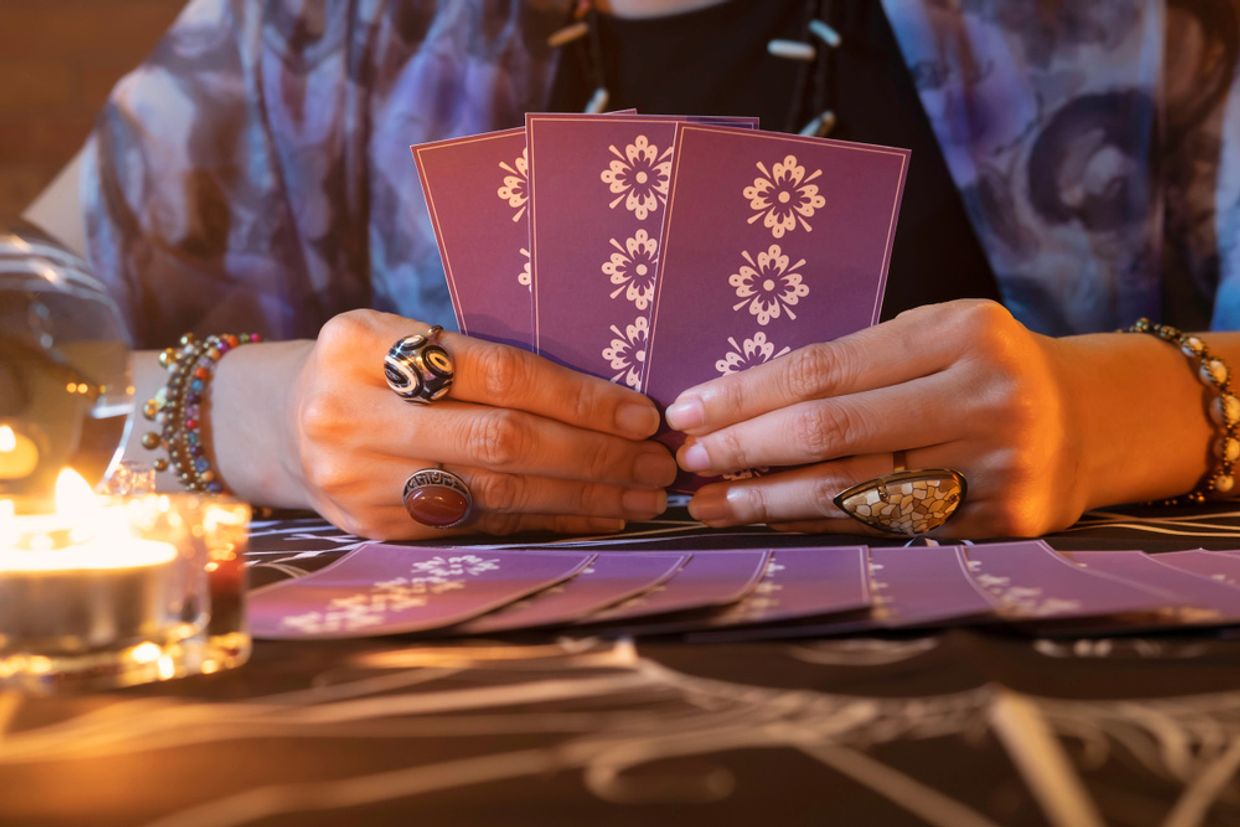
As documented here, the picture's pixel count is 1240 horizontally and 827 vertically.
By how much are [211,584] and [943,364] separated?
0.63 metres

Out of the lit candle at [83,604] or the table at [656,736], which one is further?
the lit candle at [83,604]

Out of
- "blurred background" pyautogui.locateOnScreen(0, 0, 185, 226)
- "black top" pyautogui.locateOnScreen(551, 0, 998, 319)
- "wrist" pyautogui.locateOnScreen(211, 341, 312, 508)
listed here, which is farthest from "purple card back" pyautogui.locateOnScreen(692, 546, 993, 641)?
"blurred background" pyautogui.locateOnScreen(0, 0, 185, 226)

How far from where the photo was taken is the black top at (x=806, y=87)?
1.74 metres

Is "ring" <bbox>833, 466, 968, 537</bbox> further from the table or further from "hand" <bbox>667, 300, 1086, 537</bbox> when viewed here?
the table

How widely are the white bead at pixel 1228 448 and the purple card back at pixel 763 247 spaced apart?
16.6 inches

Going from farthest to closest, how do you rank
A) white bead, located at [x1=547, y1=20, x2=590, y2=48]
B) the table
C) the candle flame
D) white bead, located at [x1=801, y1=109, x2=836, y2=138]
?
1. white bead, located at [x1=547, y1=20, x2=590, y2=48]
2. white bead, located at [x1=801, y1=109, x2=836, y2=138]
3. the candle flame
4. the table

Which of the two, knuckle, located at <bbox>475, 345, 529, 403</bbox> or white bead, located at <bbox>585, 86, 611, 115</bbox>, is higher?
white bead, located at <bbox>585, 86, 611, 115</bbox>

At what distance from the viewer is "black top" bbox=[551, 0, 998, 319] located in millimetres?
1743

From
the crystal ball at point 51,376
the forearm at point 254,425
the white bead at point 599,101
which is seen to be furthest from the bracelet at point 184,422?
the white bead at point 599,101

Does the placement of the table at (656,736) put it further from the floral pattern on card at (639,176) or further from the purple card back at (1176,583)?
the floral pattern on card at (639,176)

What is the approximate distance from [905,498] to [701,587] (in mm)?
281

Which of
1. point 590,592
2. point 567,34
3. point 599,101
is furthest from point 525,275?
point 567,34

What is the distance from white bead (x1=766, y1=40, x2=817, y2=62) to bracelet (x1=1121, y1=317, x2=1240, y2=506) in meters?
0.83

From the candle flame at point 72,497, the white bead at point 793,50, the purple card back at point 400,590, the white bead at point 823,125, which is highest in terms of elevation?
the white bead at point 793,50
